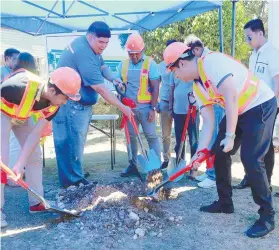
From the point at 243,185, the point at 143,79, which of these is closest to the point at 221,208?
the point at 243,185

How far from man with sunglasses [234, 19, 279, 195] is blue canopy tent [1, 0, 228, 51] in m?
1.67

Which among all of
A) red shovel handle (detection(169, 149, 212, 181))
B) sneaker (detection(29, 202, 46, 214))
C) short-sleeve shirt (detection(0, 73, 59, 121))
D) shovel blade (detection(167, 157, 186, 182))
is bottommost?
sneaker (detection(29, 202, 46, 214))

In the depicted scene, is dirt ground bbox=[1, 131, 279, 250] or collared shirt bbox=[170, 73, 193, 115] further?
collared shirt bbox=[170, 73, 193, 115]

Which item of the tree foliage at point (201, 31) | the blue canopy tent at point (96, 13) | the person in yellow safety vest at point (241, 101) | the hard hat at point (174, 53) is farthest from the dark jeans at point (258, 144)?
the tree foliage at point (201, 31)

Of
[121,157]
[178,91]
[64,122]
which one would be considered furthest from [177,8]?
[64,122]

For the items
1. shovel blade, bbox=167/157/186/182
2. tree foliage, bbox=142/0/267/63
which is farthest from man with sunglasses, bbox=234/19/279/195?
tree foliage, bbox=142/0/267/63

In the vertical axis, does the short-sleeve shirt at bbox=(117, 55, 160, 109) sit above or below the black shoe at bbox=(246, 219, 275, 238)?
above

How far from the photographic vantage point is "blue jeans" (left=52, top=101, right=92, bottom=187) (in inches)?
173

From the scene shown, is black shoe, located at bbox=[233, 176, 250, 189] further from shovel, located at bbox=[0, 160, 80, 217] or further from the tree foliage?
the tree foliage

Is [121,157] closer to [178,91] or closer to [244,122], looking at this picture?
[178,91]

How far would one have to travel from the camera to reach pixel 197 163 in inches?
131

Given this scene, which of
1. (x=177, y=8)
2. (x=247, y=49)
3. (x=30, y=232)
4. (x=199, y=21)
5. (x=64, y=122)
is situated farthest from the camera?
(x=247, y=49)

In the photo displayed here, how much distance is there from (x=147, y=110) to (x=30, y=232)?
7.70 feet

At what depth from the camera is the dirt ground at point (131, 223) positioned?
3104mm
